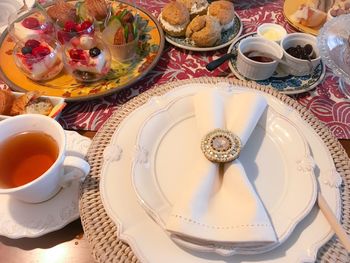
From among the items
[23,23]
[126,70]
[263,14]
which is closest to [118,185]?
[126,70]

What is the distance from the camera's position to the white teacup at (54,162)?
600 millimetres

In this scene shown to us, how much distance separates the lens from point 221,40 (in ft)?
3.48

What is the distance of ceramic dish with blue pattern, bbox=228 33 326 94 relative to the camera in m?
0.92

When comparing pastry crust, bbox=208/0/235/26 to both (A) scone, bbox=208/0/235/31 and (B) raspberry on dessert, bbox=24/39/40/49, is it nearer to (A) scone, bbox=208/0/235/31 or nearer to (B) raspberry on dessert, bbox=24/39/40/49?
(A) scone, bbox=208/0/235/31

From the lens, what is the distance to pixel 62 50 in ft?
3.14

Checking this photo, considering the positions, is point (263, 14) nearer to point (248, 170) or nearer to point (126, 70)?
point (126, 70)

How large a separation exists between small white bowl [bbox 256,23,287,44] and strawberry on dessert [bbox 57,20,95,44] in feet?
1.74

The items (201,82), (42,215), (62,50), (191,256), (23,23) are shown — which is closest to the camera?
(191,256)

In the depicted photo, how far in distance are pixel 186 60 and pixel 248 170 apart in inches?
20.0

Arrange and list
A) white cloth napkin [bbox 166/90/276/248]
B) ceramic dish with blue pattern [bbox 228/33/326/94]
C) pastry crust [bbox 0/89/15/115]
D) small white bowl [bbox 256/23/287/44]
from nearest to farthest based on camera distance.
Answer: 1. white cloth napkin [bbox 166/90/276/248]
2. pastry crust [bbox 0/89/15/115]
3. ceramic dish with blue pattern [bbox 228/33/326/94]
4. small white bowl [bbox 256/23/287/44]

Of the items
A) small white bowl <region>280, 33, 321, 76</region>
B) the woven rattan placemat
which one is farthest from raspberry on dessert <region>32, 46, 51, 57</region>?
small white bowl <region>280, 33, 321, 76</region>

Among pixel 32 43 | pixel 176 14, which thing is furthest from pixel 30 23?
pixel 176 14

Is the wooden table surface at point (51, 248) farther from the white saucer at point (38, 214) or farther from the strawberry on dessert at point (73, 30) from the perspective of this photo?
the strawberry on dessert at point (73, 30)

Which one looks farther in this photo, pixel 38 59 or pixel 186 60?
pixel 186 60
